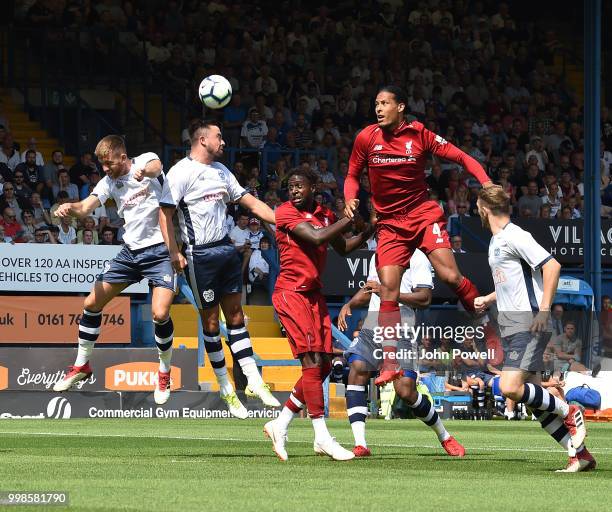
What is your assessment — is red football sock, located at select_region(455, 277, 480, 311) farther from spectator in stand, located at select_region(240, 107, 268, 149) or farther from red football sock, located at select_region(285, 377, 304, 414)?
spectator in stand, located at select_region(240, 107, 268, 149)

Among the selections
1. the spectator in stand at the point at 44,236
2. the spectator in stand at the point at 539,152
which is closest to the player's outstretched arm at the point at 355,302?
the spectator in stand at the point at 44,236

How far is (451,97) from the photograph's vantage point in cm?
3177

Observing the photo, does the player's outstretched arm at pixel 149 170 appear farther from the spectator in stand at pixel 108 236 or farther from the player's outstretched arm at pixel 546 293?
the spectator in stand at pixel 108 236

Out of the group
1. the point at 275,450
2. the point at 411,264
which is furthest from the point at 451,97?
the point at 275,450

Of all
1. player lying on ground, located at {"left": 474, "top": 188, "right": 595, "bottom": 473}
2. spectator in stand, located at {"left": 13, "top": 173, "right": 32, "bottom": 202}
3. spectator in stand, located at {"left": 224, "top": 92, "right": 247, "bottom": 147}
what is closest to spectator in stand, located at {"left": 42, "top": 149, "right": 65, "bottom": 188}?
spectator in stand, located at {"left": 13, "top": 173, "right": 32, "bottom": 202}

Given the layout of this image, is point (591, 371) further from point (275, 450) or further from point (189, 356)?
point (275, 450)

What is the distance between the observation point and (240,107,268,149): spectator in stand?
27.7 metres

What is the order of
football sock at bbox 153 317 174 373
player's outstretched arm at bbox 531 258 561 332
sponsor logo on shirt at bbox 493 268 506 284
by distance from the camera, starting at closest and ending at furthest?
player's outstretched arm at bbox 531 258 561 332, sponsor logo on shirt at bbox 493 268 506 284, football sock at bbox 153 317 174 373

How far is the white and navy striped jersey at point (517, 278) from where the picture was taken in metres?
9.57

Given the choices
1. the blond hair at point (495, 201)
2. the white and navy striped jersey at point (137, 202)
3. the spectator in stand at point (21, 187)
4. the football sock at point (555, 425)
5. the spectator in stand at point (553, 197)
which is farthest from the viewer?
the spectator in stand at point (553, 197)

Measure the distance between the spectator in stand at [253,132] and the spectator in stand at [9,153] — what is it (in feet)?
16.1

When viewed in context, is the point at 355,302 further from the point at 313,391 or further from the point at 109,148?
the point at 109,148

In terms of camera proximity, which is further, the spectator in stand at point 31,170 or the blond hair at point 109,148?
the spectator in stand at point 31,170

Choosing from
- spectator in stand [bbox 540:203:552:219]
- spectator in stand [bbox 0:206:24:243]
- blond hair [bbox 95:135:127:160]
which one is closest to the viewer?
blond hair [bbox 95:135:127:160]
